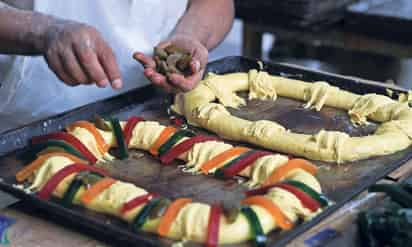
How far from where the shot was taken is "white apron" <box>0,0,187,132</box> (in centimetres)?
183

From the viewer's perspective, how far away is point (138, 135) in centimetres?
156

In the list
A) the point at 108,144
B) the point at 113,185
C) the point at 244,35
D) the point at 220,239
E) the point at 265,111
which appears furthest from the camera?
the point at 244,35

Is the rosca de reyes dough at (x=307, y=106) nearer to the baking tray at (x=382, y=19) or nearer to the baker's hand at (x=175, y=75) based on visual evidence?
the baker's hand at (x=175, y=75)

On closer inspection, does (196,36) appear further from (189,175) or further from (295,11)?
(295,11)

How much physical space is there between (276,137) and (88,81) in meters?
0.42

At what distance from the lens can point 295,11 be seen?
2777 mm

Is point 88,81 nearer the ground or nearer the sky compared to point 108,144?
nearer the sky

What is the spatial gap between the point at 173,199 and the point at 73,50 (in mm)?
337

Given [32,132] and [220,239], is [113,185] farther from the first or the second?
[32,132]

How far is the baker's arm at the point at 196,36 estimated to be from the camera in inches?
61.4

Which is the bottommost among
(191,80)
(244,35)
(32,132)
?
(244,35)

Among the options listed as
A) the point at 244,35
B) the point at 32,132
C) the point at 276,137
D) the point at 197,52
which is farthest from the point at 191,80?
the point at 244,35

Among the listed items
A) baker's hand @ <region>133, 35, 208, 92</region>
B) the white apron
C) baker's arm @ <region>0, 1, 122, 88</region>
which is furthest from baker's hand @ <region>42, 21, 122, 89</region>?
the white apron

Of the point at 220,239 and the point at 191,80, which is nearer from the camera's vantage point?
the point at 220,239
